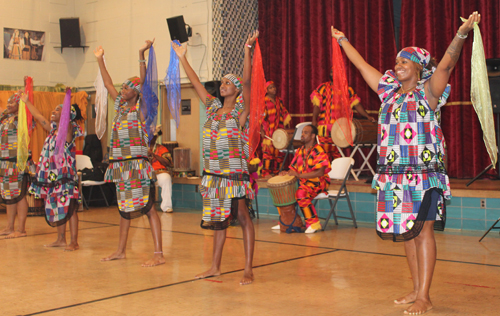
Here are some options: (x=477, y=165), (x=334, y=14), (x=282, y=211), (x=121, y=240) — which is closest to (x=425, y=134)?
(x=121, y=240)

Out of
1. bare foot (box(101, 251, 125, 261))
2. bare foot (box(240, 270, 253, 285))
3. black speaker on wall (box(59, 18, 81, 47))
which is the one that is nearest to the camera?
bare foot (box(240, 270, 253, 285))

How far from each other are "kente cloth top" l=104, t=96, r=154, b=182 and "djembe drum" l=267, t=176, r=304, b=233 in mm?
2287

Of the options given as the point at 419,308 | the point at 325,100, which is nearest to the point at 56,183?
the point at 419,308

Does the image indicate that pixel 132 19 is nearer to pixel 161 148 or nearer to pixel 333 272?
pixel 161 148

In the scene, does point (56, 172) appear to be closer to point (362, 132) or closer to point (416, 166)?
point (416, 166)

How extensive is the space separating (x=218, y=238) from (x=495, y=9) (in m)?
5.96

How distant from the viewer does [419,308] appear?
10.4 ft

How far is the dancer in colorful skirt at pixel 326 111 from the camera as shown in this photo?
27.1 ft

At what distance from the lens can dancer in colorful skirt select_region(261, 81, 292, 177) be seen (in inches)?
354

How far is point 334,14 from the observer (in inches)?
368

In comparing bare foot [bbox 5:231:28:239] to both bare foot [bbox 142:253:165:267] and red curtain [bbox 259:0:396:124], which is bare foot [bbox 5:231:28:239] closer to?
bare foot [bbox 142:253:165:267]

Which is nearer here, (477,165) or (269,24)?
(477,165)

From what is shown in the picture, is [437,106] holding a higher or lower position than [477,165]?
higher

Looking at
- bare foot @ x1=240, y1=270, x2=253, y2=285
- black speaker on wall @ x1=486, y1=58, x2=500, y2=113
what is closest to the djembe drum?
bare foot @ x1=240, y1=270, x2=253, y2=285
